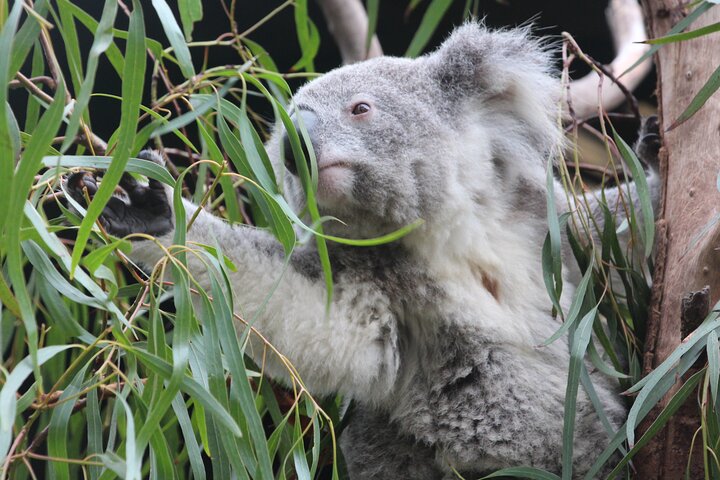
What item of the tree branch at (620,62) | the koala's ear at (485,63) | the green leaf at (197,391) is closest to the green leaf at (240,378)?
the green leaf at (197,391)

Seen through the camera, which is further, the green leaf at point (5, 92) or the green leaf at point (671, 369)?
the green leaf at point (671, 369)

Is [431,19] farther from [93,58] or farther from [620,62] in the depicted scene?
[620,62]

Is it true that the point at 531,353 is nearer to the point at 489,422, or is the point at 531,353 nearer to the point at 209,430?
the point at 489,422

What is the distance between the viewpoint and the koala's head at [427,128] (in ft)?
6.01

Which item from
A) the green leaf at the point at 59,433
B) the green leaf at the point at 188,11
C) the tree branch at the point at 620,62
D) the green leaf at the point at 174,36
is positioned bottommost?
the green leaf at the point at 59,433

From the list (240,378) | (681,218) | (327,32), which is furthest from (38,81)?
(327,32)

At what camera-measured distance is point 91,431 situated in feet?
4.41

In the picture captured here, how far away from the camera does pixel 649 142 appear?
2.15 metres

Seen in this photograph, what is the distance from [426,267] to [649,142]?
2.42ft

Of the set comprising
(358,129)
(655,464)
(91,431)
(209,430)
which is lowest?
(91,431)

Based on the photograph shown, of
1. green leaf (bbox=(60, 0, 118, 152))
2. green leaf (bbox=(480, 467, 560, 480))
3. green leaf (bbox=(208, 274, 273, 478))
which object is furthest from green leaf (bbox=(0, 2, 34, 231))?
green leaf (bbox=(480, 467, 560, 480))

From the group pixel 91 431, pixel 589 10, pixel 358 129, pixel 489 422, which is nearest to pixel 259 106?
pixel 589 10

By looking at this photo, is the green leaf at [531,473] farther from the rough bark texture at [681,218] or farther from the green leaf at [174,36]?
the green leaf at [174,36]

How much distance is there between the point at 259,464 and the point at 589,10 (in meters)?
3.83
